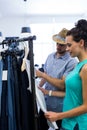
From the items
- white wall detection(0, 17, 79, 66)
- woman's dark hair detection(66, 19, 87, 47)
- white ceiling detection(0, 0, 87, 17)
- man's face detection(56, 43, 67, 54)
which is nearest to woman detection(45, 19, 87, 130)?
woman's dark hair detection(66, 19, 87, 47)

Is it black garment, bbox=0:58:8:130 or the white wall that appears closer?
black garment, bbox=0:58:8:130

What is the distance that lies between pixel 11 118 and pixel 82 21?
762mm

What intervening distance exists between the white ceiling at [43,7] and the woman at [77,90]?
403cm

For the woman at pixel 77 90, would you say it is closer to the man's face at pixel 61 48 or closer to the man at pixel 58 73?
the man at pixel 58 73

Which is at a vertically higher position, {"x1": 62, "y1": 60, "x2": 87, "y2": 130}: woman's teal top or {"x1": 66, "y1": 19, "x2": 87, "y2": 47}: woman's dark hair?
{"x1": 66, "y1": 19, "x2": 87, "y2": 47}: woman's dark hair

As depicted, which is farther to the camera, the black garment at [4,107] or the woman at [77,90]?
the black garment at [4,107]

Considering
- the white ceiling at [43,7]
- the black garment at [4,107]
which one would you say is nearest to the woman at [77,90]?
the black garment at [4,107]

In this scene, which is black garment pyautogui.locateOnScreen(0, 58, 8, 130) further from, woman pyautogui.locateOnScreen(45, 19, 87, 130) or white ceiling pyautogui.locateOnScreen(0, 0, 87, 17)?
white ceiling pyautogui.locateOnScreen(0, 0, 87, 17)

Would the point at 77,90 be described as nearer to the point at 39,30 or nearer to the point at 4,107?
the point at 4,107

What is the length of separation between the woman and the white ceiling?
4.03 m

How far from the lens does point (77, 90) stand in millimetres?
1370

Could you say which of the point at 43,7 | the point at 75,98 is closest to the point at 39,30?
the point at 43,7

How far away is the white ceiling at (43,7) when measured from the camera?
5422 mm

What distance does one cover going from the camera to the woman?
4.42ft
